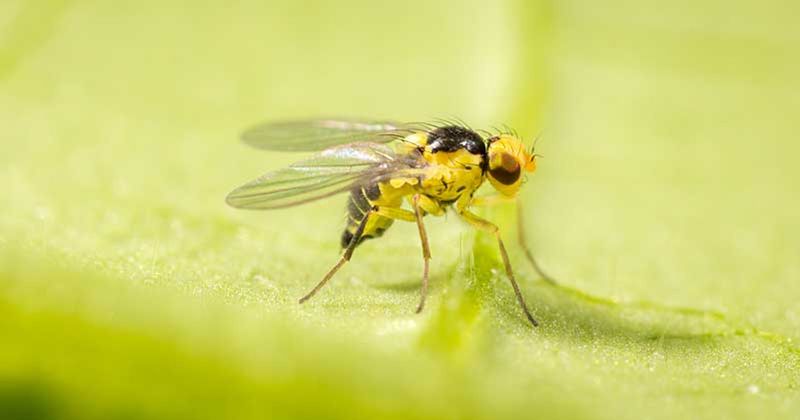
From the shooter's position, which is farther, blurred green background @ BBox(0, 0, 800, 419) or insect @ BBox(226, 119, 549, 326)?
insect @ BBox(226, 119, 549, 326)

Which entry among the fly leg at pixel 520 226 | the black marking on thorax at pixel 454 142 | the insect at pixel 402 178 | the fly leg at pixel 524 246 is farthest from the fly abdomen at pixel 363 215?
the fly leg at pixel 524 246

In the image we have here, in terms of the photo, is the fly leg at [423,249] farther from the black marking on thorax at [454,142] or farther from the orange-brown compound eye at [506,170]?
the orange-brown compound eye at [506,170]

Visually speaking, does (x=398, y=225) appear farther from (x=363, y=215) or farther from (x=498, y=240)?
(x=498, y=240)

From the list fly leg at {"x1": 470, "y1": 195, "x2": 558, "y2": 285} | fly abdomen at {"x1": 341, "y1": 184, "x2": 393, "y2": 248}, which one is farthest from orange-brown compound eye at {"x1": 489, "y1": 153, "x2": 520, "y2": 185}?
fly abdomen at {"x1": 341, "y1": 184, "x2": 393, "y2": 248}

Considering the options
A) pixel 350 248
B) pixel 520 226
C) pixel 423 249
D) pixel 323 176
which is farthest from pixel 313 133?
pixel 520 226

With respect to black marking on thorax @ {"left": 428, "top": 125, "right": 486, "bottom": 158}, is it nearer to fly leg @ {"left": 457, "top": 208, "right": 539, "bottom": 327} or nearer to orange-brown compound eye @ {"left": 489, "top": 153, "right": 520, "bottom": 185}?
orange-brown compound eye @ {"left": 489, "top": 153, "right": 520, "bottom": 185}

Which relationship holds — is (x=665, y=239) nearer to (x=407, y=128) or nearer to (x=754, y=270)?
(x=754, y=270)

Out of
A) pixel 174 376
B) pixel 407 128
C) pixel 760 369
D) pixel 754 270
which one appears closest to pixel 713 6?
pixel 754 270
